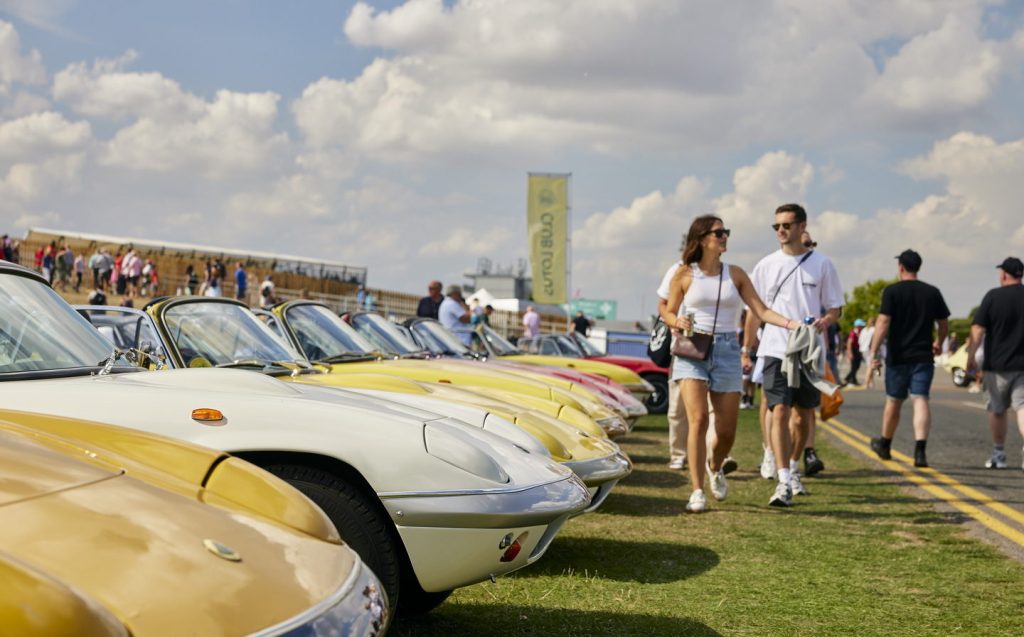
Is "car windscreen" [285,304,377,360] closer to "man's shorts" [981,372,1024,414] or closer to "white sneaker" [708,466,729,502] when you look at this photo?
"white sneaker" [708,466,729,502]

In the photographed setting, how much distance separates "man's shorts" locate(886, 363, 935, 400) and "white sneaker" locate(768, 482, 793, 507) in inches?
111

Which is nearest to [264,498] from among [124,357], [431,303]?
[124,357]

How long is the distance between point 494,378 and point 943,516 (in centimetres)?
315

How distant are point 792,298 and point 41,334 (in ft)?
18.7

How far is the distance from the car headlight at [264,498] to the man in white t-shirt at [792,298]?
5772mm

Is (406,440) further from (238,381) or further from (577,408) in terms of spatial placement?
(577,408)

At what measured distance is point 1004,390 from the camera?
10664 millimetres

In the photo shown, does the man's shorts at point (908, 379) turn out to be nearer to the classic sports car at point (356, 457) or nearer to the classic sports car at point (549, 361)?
the classic sports car at point (549, 361)

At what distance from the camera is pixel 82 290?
3953cm

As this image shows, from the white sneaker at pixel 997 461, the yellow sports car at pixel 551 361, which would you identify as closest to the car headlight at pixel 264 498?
the white sneaker at pixel 997 461

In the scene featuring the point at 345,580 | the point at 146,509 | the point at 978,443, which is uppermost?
the point at 146,509

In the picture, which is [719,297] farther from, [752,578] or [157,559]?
[157,559]

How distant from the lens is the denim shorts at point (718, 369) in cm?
741

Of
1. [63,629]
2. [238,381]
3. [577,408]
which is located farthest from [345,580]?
[577,408]
